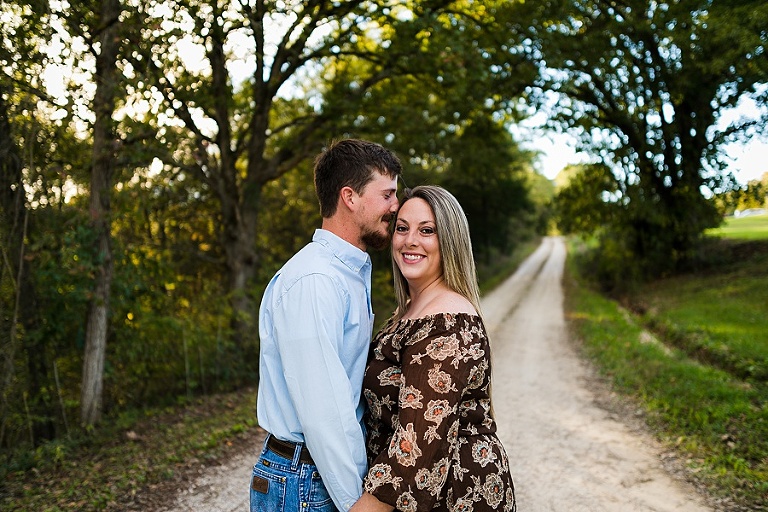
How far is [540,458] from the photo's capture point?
→ 591 centimetres

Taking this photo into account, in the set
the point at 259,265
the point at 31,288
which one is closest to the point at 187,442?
the point at 31,288

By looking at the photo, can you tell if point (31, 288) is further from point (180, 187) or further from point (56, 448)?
point (180, 187)

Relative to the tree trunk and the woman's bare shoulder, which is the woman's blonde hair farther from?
the tree trunk

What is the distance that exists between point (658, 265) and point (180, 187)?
17.6 m

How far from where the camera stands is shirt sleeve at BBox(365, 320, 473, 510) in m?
1.84

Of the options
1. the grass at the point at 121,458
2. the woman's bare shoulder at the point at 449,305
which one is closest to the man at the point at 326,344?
the woman's bare shoulder at the point at 449,305

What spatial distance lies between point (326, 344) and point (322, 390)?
15cm

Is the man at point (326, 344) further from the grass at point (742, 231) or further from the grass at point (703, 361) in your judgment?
the grass at point (742, 231)

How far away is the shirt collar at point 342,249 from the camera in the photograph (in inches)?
82.0

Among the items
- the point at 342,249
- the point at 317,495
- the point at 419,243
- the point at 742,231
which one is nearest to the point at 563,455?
the point at 419,243

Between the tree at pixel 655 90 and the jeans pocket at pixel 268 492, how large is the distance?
10.0 meters

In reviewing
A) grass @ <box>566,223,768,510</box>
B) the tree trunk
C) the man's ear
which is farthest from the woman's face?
the tree trunk

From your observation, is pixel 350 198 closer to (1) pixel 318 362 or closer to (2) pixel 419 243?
(2) pixel 419 243

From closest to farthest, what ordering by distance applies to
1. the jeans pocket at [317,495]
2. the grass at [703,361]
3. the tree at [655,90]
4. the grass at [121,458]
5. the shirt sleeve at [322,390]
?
the shirt sleeve at [322,390] → the jeans pocket at [317,495] → the grass at [121,458] → the grass at [703,361] → the tree at [655,90]
